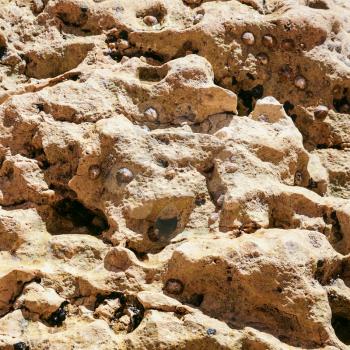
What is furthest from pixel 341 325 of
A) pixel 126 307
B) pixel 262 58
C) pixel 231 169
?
pixel 262 58

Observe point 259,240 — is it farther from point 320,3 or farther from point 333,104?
point 320,3

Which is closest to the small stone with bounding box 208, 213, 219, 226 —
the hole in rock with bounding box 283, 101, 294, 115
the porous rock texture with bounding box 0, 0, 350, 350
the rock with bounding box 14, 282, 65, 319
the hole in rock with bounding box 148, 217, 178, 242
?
the porous rock texture with bounding box 0, 0, 350, 350

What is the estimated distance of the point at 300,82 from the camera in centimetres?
358

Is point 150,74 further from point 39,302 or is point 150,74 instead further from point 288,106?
point 39,302

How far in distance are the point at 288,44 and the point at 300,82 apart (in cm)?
24

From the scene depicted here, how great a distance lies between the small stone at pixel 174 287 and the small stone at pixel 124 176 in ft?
1.73

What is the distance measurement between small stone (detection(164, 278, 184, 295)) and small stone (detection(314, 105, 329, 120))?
57.8 inches

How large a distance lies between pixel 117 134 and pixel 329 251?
110 cm

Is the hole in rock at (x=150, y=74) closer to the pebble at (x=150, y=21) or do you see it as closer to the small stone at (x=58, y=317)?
the pebble at (x=150, y=21)

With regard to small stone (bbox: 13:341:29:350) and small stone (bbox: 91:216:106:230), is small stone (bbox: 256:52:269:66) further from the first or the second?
small stone (bbox: 13:341:29:350)

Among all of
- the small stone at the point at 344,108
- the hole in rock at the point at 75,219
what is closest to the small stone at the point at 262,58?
the small stone at the point at 344,108

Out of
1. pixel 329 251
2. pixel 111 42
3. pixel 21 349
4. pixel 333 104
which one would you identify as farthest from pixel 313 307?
pixel 111 42

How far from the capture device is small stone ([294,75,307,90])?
358 centimetres

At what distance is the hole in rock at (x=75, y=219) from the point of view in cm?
293
